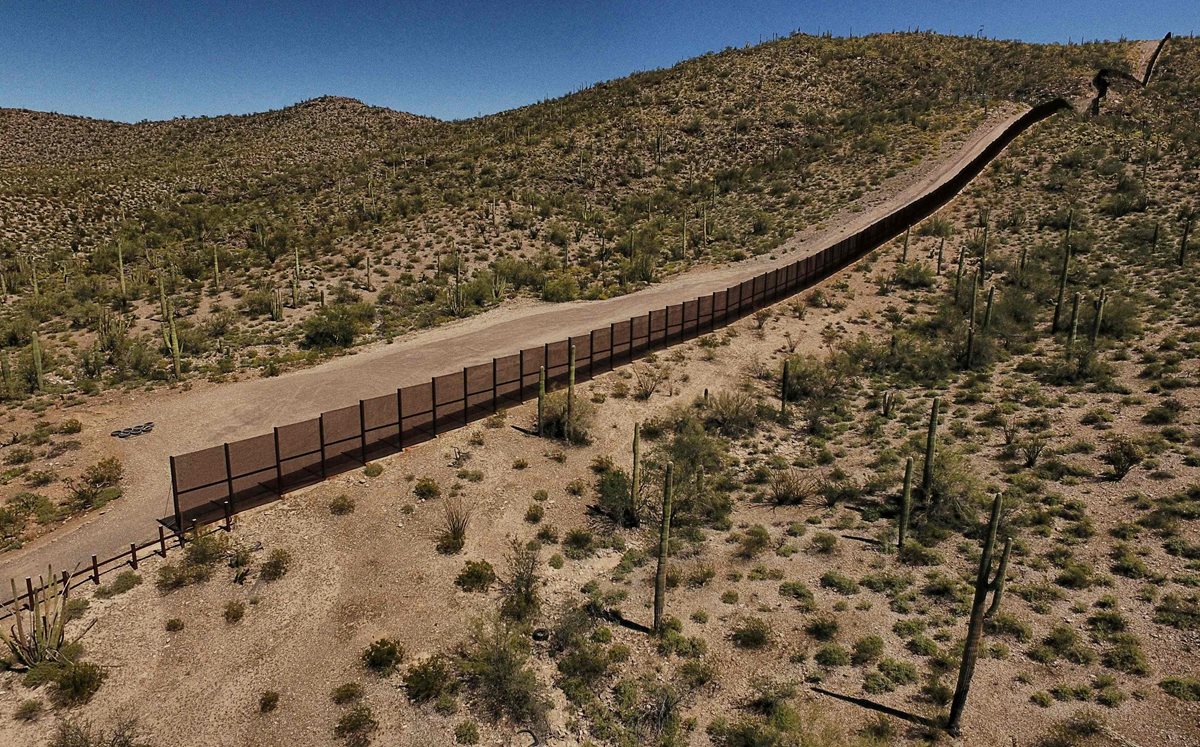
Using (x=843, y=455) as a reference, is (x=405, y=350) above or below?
above

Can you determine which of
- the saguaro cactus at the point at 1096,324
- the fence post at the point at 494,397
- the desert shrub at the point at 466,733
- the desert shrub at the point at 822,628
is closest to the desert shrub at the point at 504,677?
the desert shrub at the point at 466,733

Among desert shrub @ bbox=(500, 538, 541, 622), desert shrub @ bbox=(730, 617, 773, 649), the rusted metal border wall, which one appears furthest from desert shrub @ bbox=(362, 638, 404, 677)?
desert shrub @ bbox=(730, 617, 773, 649)

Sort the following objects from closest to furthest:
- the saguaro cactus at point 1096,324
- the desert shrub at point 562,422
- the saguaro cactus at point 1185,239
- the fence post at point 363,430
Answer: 1. the fence post at point 363,430
2. the desert shrub at point 562,422
3. the saguaro cactus at point 1096,324
4. the saguaro cactus at point 1185,239

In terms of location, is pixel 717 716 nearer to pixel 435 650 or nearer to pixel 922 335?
pixel 435 650

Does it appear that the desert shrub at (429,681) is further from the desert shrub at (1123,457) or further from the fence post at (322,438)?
the desert shrub at (1123,457)

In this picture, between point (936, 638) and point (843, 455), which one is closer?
point (936, 638)

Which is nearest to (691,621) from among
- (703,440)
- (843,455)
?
(703,440)

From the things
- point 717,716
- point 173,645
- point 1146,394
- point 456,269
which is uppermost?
point 456,269
